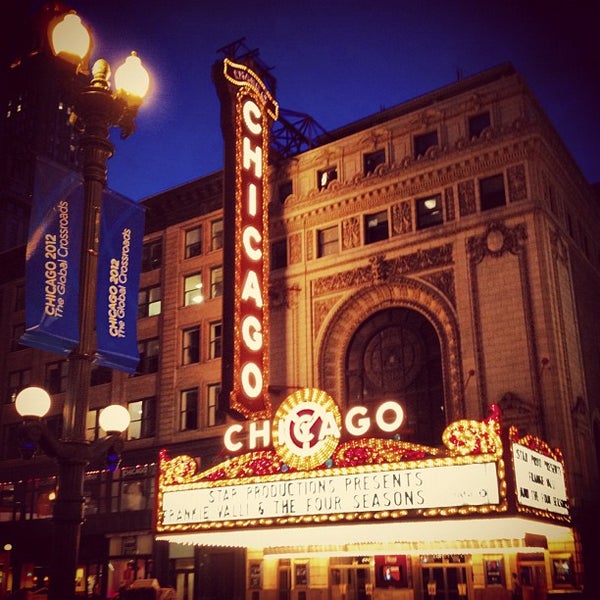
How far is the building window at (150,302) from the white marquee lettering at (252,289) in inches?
462

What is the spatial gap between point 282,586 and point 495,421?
42.4 ft

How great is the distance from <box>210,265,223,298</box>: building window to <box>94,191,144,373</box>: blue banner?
67.9ft

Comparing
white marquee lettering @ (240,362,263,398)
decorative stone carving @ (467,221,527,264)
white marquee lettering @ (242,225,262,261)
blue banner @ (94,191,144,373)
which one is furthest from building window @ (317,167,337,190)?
blue banner @ (94,191,144,373)

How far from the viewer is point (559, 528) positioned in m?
18.9

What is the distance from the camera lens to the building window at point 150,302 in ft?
113

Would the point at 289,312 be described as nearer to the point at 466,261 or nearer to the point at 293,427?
the point at 466,261

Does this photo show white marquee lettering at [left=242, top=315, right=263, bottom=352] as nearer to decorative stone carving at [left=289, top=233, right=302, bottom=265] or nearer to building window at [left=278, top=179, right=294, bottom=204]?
decorative stone carving at [left=289, top=233, right=302, bottom=265]

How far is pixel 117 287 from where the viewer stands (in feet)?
35.5

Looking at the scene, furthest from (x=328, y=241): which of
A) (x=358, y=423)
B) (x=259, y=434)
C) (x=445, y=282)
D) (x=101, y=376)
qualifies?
(x=101, y=376)

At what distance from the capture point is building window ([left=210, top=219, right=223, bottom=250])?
32.9 meters

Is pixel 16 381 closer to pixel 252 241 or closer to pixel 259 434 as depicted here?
pixel 252 241

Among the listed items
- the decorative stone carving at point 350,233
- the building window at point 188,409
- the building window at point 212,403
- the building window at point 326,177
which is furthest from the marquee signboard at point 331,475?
the building window at point 326,177

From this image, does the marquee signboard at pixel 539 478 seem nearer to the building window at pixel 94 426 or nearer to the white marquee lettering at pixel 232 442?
the white marquee lettering at pixel 232 442

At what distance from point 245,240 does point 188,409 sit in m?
10.6
